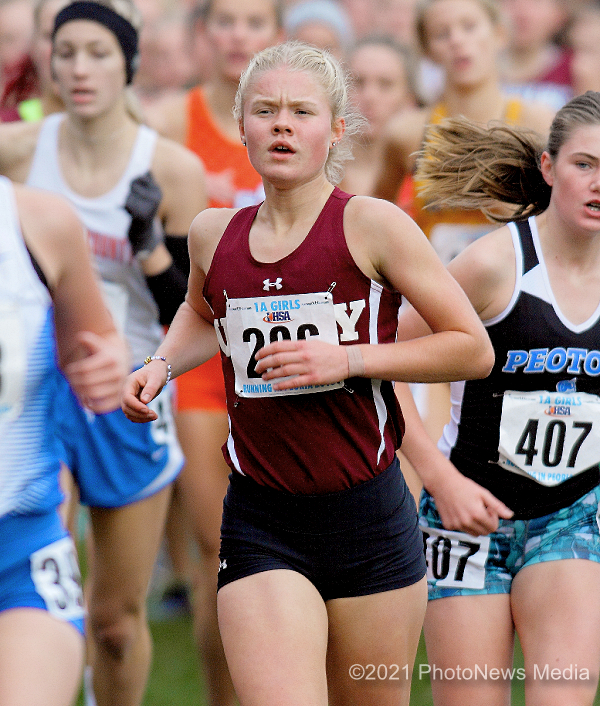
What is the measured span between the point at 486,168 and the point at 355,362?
1.23 metres

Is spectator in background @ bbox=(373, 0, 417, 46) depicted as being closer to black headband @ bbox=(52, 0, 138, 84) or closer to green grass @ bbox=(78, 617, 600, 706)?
black headband @ bbox=(52, 0, 138, 84)

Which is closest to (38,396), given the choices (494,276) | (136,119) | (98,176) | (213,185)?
(494,276)

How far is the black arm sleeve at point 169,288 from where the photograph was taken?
4359mm

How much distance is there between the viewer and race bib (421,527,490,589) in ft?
11.4

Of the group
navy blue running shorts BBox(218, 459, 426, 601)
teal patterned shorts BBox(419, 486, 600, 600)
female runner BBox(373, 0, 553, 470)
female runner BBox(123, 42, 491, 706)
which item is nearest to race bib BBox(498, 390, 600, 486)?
teal patterned shorts BBox(419, 486, 600, 600)

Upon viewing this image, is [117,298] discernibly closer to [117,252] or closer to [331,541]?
[117,252]

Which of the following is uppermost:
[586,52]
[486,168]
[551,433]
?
[586,52]

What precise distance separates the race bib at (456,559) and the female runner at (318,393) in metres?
0.39

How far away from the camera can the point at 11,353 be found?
106 inches

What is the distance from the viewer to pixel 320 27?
24.8 feet

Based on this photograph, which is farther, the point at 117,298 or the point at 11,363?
the point at 117,298

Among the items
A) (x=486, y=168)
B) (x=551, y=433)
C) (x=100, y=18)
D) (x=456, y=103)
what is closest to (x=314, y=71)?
(x=486, y=168)

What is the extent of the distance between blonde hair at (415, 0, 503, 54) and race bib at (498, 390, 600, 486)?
3.26 meters

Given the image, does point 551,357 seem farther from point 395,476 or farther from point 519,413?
point 395,476
